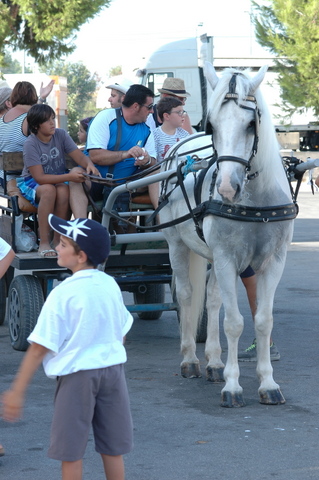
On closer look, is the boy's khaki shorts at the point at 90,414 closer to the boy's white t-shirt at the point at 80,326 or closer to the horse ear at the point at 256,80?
the boy's white t-shirt at the point at 80,326

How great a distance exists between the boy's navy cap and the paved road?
1398 mm

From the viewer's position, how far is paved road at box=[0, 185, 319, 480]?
4227 mm

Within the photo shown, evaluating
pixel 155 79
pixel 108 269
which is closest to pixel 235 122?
pixel 108 269

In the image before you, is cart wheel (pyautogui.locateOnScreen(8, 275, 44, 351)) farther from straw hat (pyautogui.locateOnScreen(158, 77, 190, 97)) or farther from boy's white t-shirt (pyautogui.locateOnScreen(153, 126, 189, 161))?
straw hat (pyautogui.locateOnScreen(158, 77, 190, 97))

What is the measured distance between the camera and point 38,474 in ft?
13.7

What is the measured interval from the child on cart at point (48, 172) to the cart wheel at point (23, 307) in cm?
40

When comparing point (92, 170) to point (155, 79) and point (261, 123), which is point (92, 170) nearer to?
point (261, 123)

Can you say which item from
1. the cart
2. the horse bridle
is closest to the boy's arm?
the horse bridle

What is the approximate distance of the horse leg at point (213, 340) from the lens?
607 cm

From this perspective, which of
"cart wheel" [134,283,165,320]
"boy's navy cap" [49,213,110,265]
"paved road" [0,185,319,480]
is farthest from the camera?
"cart wheel" [134,283,165,320]

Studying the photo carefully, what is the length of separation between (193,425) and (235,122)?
6.24ft

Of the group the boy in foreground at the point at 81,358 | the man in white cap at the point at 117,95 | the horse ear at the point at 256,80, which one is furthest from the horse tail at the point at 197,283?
the boy in foreground at the point at 81,358

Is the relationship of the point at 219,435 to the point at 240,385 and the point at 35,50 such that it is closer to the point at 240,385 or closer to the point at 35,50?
the point at 240,385

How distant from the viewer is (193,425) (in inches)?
195
